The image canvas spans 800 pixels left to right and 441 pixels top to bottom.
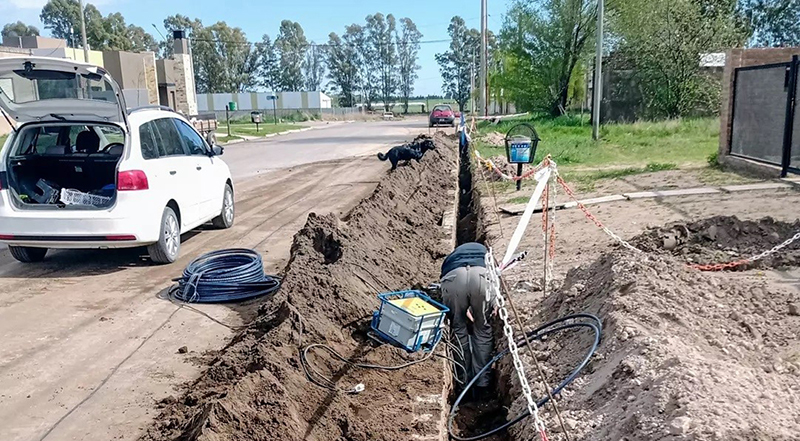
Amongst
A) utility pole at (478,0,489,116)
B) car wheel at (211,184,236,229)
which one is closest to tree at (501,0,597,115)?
utility pole at (478,0,489,116)

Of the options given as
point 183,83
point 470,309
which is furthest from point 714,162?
point 183,83

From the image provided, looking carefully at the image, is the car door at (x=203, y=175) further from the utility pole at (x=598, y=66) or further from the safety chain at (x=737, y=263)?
the utility pole at (x=598, y=66)

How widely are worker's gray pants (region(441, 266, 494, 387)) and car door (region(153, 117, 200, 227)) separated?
401 centimetres

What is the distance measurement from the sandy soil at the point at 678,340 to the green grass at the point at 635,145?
29.5ft

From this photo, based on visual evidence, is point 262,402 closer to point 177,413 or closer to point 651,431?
point 177,413

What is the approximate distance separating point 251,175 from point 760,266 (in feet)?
47.6

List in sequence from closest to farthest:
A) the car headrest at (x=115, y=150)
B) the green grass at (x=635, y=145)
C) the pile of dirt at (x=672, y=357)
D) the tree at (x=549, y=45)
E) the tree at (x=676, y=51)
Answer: the pile of dirt at (x=672, y=357)
the car headrest at (x=115, y=150)
the green grass at (x=635, y=145)
the tree at (x=676, y=51)
the tree at (x=549, y=45)

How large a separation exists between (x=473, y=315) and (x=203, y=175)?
16.1 ft

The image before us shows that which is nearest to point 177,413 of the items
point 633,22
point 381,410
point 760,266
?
point 381,410

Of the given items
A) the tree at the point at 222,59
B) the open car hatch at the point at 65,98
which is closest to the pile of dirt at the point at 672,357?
the open car hatch at the point at 65,98

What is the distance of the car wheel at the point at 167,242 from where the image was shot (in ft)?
25.5

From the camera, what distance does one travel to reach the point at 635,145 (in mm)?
20422

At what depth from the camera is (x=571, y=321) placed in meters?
5.40

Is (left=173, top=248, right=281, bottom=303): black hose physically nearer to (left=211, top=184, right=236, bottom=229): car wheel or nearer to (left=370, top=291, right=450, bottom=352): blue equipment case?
(left=370, top=291, right=450, bottom=352): blue equipment case
